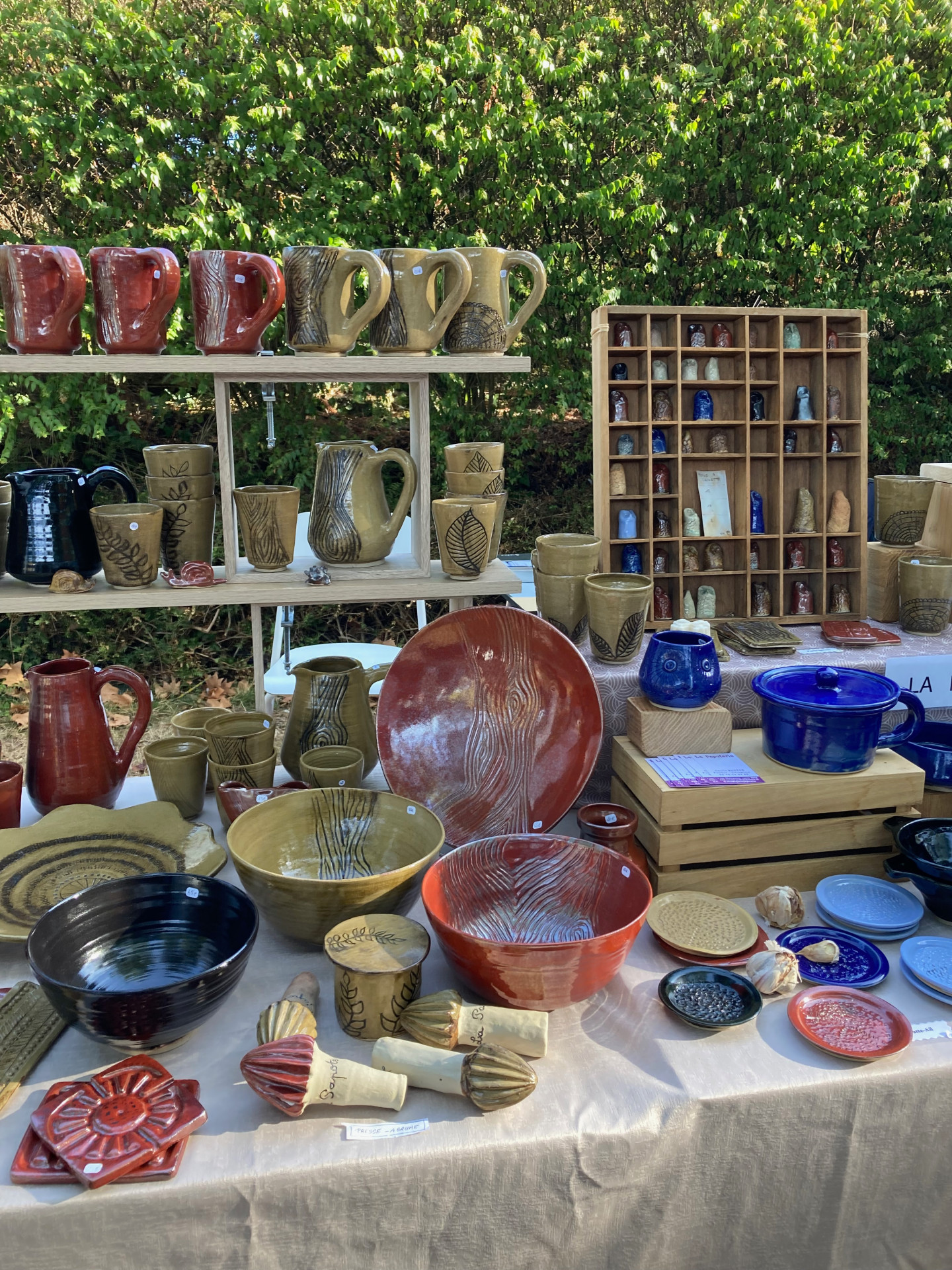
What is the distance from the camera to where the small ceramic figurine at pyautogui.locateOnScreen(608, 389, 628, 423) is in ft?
7.08

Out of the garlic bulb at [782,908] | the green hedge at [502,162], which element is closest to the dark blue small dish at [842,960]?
the garlic bulb at [782,908]

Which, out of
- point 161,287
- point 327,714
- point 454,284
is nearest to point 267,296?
point 161,287

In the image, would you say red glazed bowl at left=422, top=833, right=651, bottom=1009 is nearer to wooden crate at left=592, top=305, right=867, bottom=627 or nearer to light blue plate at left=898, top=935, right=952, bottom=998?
light blue plate at left=898, top=935, right=952, bottom=998

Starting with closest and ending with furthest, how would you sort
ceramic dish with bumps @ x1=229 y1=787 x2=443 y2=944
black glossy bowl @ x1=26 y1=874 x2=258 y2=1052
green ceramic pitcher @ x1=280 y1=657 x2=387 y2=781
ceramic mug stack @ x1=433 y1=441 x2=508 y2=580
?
black glossy bowl @ x1=26 y1=874 x2=258 y2=1052 → ceramic dish with bumps @ x1=229 y1=787 x2=443 y2=944 → ceramic mug stack @ x1=433 y1=441 x2=508 y2=580 → green ceramic pitcher @ x1=280 y1=657 x2=387 y2=781

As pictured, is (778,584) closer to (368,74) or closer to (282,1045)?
(282,1045)

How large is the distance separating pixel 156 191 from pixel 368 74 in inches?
38.9

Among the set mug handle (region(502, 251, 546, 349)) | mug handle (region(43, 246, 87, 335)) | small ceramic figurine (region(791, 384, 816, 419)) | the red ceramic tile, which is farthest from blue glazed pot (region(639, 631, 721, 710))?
mug handle (region(43, 246, 87, 335))

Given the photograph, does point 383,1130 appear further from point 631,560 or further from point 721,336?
point 721,336

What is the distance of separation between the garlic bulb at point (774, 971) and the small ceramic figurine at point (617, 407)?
1.27m

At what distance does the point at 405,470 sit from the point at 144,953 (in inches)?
33.8

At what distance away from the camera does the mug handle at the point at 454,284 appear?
1.51m

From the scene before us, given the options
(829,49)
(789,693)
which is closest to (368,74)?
(829,49)

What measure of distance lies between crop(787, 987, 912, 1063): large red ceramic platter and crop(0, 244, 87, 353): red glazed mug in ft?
4.78

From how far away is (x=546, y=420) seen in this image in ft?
15.0
